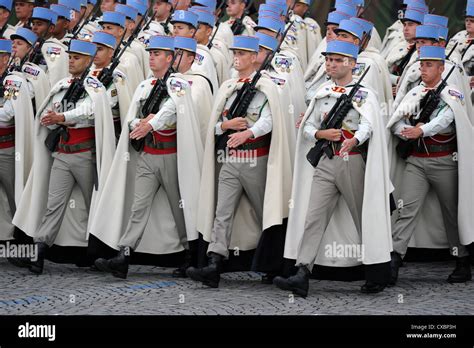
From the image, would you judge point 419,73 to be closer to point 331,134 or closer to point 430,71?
point 430,71

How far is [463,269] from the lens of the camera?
1172cm

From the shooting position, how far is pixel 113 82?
41.3 feet

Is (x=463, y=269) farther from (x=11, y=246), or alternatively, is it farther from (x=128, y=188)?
(x=11, y=246)

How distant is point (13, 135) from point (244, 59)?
2431 mm

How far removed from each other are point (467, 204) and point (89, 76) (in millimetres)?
3499

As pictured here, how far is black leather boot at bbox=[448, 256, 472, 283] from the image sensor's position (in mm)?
11695

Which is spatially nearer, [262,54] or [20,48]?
[262,54]

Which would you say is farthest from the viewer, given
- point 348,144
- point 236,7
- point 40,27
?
point 236,7

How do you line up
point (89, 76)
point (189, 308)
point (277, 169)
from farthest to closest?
1. point (89, 76)
2. point (277, 169)
3. point (189, 308)

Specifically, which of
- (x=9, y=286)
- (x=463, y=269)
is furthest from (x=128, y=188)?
(x=463, y=269)

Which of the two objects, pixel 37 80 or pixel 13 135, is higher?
pixel 37 80

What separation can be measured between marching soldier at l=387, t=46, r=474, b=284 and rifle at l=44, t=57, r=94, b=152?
273 cm

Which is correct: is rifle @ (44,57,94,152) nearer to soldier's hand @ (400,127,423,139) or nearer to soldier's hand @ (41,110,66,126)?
soldier's hand @ (41,110,66,126)

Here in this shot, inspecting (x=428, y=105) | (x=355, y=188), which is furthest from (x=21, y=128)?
(x=428, y=105)
